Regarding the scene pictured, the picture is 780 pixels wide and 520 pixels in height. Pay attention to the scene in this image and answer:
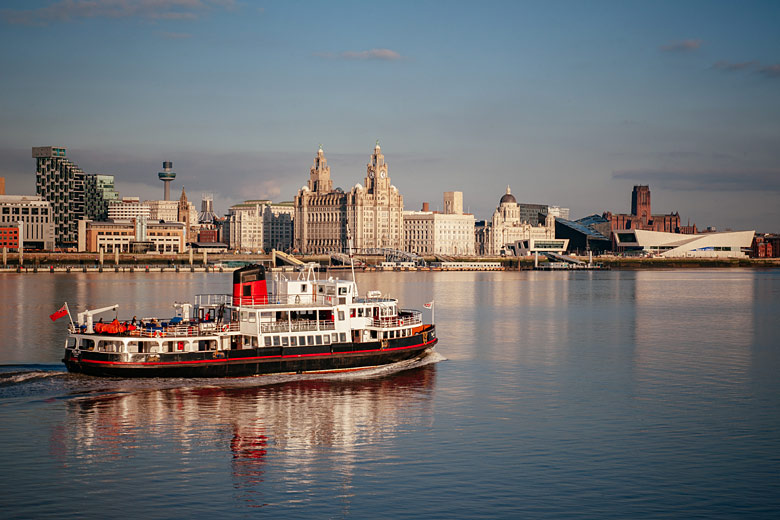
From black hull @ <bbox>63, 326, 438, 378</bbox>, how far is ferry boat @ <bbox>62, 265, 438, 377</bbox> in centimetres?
6

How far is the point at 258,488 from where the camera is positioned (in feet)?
102

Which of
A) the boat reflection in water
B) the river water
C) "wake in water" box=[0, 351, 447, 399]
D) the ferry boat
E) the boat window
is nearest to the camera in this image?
the river water

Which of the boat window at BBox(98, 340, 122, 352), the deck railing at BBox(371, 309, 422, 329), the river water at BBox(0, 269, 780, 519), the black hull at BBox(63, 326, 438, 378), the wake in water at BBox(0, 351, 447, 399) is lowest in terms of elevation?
the river water at BBox(0, 269, 780, 519)

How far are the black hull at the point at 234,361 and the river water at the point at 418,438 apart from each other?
2.51 ft

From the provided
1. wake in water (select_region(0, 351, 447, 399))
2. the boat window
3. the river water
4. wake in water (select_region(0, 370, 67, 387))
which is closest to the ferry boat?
the boat window

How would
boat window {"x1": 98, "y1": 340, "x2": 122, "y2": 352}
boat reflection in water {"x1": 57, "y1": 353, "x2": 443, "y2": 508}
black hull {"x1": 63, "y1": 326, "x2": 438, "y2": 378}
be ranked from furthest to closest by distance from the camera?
1. boat window {"x1": 98, "y1": 340, "x2": 122, "y2": 352}
2. black hull {"x1": 63, "y1": 326, "x2": 438, "y2": 378}
3. boat reflection in water {"x1": 57, "y1": 353, "x2": 443, "y2": 508}

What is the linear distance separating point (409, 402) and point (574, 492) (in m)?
15.5

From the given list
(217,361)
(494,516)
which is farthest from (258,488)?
(217,361)

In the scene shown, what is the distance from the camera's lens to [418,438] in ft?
124

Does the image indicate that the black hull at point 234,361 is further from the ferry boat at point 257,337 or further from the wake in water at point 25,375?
the wake in water at point 25,375

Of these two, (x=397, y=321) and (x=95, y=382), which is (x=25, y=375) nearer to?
(x=95, y=382)

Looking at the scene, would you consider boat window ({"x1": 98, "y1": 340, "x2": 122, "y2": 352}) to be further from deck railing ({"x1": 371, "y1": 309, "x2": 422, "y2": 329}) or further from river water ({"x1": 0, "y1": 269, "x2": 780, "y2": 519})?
deck railing ({"x1": 371, "y1": 309, "x2": 422, "y2": 329})

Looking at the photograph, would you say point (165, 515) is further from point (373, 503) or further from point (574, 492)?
point (574, 492)

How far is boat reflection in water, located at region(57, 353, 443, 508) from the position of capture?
3177 cm
